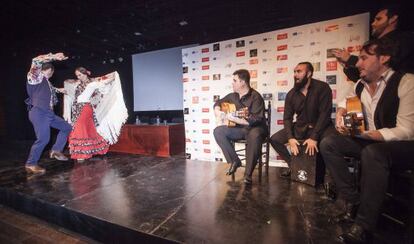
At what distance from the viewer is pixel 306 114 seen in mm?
2490

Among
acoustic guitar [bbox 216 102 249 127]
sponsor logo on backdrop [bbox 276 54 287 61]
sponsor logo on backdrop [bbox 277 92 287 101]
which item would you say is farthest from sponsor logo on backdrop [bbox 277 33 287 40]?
acoustic guitar [bbox 216 102 249 127]

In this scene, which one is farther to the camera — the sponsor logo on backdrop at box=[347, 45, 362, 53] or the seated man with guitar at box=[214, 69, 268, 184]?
the sponsor logo on backdrop at box=[347, 45, 362, 53]

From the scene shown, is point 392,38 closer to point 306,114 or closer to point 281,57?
point 306,114

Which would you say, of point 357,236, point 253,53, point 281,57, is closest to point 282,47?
point 281,57

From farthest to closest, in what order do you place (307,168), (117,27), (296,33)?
(117,27) → (296,33) → (307,168)

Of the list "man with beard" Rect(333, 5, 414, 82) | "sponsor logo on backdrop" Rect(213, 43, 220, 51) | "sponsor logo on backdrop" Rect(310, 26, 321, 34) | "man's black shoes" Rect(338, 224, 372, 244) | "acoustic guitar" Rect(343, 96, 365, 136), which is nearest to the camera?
"man's black shoes" Rect(338, 224, 372, 244)

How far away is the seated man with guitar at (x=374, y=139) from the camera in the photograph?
1302 millimetres

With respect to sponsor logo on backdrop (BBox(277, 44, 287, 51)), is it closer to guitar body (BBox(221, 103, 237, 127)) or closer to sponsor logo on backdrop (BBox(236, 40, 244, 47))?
sponsor logo on backdrop (BBox(236, 40, 244, 47))

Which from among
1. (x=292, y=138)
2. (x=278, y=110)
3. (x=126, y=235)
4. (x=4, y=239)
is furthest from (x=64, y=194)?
(x=278, y=110)

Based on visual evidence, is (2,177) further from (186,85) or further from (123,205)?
(186,85)

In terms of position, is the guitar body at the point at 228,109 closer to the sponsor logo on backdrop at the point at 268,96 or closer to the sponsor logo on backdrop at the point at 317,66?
the sponsor logo on backdrop at the point at 268,96

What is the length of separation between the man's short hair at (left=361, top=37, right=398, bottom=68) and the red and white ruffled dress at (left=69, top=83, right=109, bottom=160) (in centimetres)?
389

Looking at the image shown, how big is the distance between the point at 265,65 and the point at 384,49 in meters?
1.92

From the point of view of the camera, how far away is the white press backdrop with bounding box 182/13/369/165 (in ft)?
9.52
